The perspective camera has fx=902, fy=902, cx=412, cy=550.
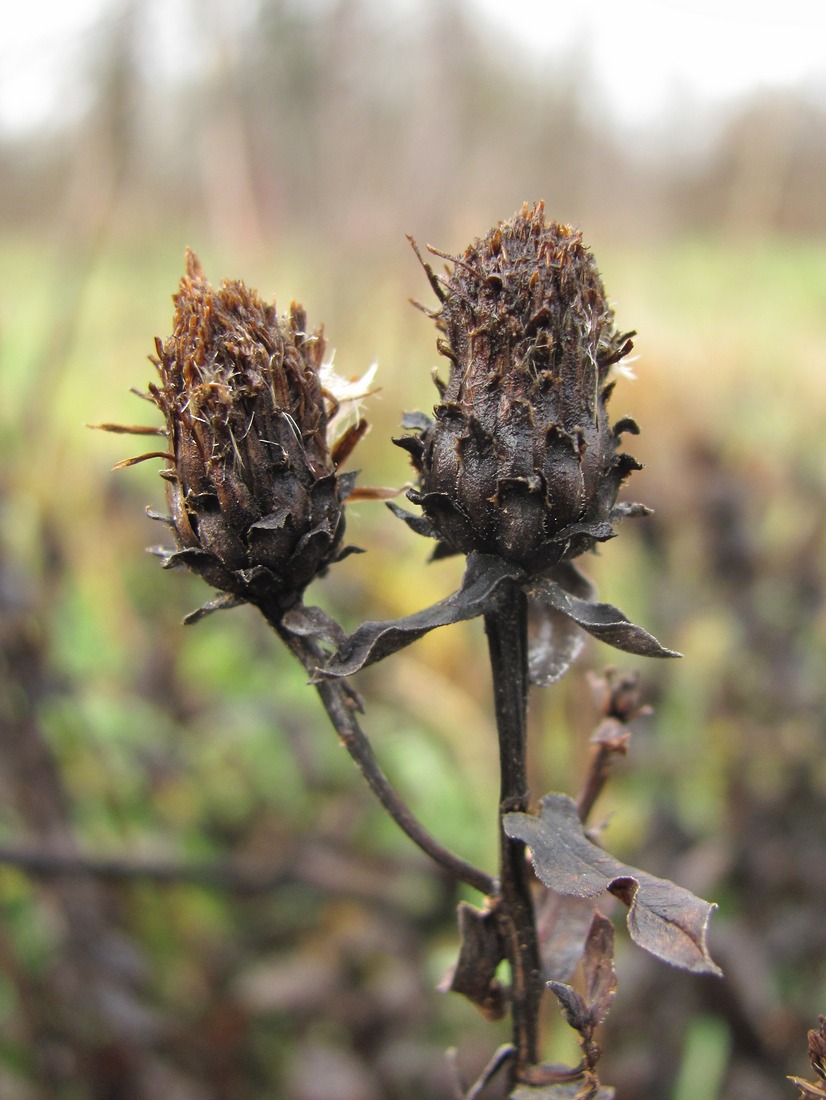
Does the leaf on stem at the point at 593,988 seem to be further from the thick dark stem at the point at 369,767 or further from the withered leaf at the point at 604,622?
the withered leaf at the point at 604,622

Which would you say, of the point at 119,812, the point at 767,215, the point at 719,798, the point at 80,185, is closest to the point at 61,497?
the point at 80,185

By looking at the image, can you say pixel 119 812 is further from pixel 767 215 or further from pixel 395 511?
pixel 767 215

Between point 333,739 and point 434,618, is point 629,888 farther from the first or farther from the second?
point 333,739

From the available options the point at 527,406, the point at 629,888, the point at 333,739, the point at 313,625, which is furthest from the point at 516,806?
the point at 333,739

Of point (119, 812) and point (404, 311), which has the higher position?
point (404, 311)

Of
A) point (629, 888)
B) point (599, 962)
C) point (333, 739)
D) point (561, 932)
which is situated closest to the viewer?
point (629, 888)

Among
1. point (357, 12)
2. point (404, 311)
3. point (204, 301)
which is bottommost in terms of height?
point (204, 301)

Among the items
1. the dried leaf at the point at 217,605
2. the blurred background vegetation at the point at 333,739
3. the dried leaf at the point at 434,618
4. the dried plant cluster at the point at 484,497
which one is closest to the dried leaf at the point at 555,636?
the dried plant cluster at the point at 484,497
